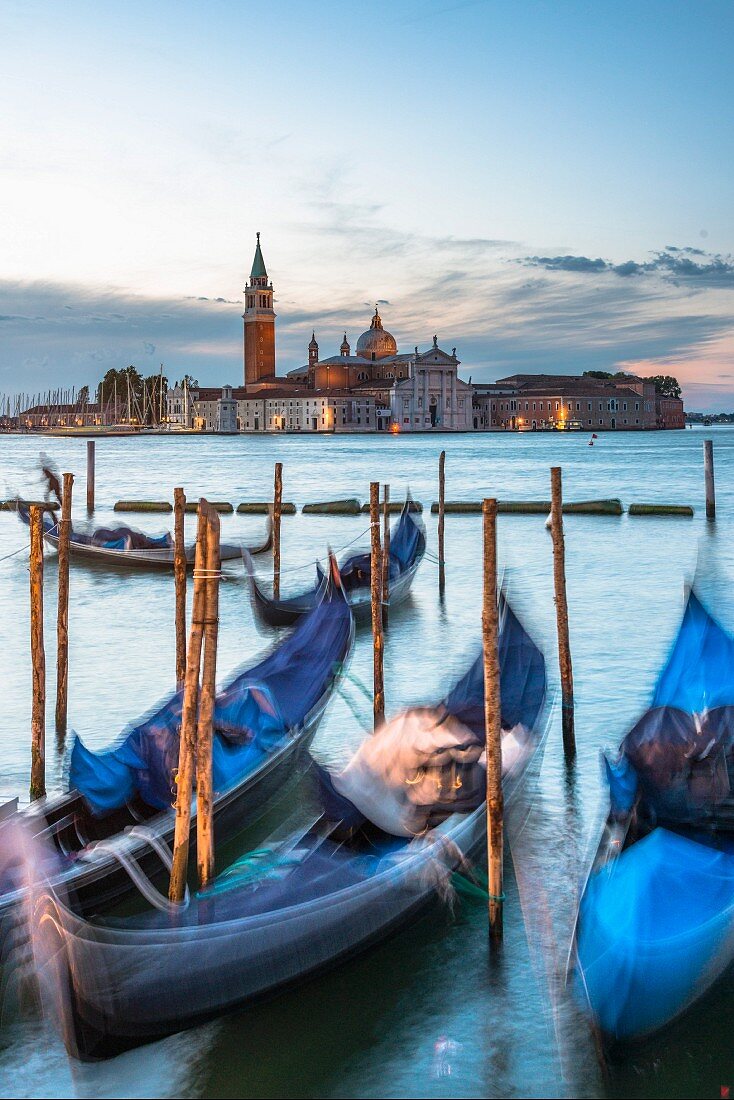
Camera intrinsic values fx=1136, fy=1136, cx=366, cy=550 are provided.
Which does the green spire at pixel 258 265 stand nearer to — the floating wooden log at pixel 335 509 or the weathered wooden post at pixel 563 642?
the floating wooden log at pixel 335 509

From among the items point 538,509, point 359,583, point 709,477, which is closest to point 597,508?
point 538,509

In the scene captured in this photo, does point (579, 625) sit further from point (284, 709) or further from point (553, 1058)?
point (553, 1058)

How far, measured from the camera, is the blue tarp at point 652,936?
9.55 ft

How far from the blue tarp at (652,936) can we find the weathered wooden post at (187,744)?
125 cm

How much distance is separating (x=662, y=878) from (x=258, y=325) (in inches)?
3398


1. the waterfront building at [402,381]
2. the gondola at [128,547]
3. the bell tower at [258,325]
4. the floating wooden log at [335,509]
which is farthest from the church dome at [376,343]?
the gondola at [128,547]

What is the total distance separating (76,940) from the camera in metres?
2.90

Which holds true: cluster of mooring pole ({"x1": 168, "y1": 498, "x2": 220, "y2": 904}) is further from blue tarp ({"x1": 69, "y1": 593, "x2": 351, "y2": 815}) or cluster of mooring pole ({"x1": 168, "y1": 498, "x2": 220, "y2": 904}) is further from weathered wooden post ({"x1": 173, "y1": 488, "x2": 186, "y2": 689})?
weathered wooden post ({"x1": 173, "y1": 488, "x2": 186, "y2": 689})

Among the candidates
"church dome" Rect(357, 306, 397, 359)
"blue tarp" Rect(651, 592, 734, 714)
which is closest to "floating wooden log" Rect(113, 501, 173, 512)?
"blue tarp" Rect(651, 592, 734, 714)

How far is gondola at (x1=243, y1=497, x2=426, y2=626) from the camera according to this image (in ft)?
27.9

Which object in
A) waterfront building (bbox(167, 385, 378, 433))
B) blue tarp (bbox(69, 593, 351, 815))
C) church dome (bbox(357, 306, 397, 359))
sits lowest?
blue tarp (bbox(69, 593, 351, 815))

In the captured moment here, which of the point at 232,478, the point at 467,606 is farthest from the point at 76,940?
the point at 232,478

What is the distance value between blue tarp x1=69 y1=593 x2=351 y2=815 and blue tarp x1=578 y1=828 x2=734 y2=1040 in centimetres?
164

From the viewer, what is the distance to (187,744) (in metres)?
3.64
